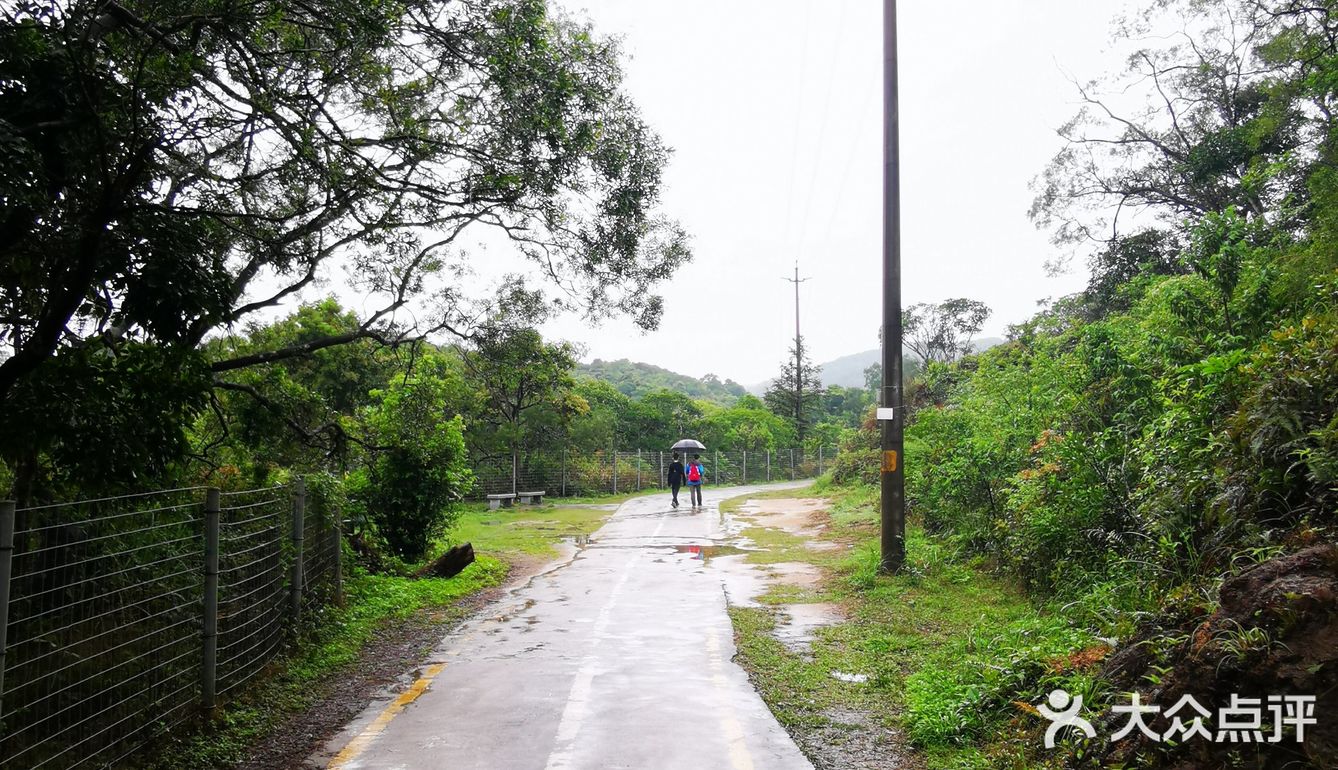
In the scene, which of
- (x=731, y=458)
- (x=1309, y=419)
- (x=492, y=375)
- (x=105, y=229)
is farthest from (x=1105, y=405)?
(x=731, y=458)

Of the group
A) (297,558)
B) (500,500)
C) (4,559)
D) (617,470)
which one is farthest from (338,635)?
(617,470)

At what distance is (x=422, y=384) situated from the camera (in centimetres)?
1299

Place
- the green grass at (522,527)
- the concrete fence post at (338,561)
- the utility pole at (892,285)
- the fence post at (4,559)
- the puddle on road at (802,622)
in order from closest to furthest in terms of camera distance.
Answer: the fence post at (4,559), the puddle on road at (802,622), the concrete fence post at (338,561), the utility pole at (892,285), the green grass at (522,527)

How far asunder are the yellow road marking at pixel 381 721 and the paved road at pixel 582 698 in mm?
13

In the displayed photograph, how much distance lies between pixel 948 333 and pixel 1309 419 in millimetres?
51158

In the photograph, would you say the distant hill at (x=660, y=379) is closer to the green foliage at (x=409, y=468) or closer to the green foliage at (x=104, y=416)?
the green foliage at (x=409, y=468)

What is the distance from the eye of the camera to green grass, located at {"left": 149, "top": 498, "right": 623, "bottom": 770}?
18.0 ft

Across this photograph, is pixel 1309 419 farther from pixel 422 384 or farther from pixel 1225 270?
pixel 422 384

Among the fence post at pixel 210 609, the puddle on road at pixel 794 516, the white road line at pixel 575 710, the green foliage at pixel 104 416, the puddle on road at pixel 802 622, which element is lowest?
the puddle on road at pixel 794 516

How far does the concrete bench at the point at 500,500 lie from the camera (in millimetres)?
27328

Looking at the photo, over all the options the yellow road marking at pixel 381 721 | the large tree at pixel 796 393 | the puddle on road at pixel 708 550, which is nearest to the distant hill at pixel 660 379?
the large tree at pixel 796 393

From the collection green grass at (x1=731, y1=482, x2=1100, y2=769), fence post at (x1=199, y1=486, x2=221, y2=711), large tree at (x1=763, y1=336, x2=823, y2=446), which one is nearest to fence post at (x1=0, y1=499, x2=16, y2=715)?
fence post at (x1=199, y1=486, x2=221, y2=711)

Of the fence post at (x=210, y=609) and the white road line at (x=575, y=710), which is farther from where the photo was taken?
the fence post at (x=210, y=609)

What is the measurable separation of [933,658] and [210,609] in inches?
224
